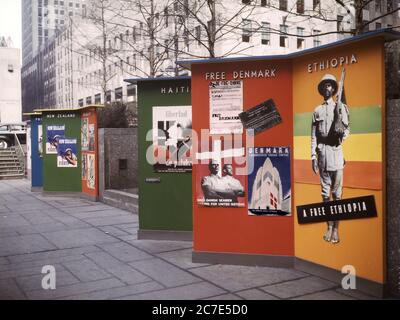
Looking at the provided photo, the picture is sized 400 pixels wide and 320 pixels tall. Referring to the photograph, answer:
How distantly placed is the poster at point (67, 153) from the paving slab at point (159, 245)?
663cm

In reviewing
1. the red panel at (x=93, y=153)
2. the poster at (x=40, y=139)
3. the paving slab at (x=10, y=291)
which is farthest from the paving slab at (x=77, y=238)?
the poster at (x=40, y=139)

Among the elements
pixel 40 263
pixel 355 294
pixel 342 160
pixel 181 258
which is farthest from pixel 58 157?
pixel 355 294

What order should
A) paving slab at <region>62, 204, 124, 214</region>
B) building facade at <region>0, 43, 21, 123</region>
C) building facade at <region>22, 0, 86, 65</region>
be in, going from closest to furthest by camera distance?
paving slab at <region>62, 204, 124, 214</region>
building facade at <region>0, 43, 21, 123</region>
building facade at <region>22, 0, 86, 65</region>

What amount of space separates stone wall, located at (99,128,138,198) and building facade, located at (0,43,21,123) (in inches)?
1715

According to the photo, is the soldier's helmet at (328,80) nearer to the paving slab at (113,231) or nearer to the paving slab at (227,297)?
the paving slab at (227,297)

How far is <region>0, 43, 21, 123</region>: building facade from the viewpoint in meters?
52.7

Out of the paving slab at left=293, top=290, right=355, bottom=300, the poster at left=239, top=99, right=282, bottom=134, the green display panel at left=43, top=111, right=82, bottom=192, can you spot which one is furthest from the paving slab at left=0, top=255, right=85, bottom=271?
the green display panel at left=43, top=111, right=82, bottom=192

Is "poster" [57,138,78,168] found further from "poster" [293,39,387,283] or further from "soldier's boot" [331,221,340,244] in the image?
"soldier's boot" [331,221,340,244]

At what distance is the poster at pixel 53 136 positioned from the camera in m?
14.0

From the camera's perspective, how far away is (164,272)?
592 centimetres

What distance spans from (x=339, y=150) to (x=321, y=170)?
0.34 metres

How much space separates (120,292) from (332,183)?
260cm
